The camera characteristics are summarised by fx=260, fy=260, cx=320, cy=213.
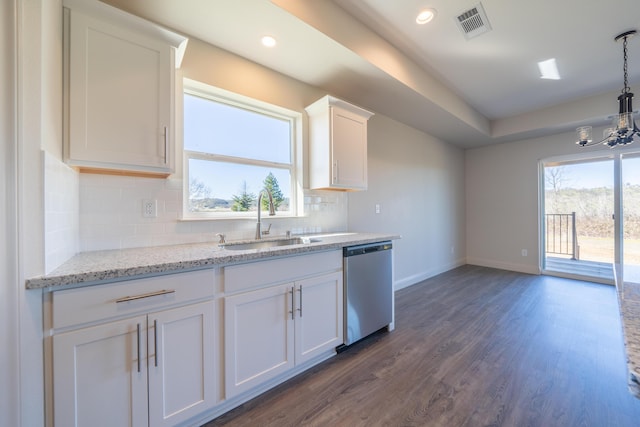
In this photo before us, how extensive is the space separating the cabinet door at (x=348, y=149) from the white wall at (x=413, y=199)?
→ 0.50 metres

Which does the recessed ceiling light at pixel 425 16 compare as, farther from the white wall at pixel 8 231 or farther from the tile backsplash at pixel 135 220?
the white wall at pixel 8 231

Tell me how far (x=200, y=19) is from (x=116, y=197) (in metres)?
1.32

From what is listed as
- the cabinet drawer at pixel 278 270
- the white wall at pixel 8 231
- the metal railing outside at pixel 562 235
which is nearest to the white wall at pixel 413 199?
the cabinet drawer at pixel 278 270

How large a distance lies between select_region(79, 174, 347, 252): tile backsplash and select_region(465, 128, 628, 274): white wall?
4843mm

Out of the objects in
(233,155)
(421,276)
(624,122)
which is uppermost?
(624,122)

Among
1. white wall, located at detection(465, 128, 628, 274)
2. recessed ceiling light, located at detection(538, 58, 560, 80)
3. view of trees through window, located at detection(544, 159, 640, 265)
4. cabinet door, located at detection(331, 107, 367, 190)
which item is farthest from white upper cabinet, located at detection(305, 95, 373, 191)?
view of trees through window, located at detection(544, 159, 640, 265)

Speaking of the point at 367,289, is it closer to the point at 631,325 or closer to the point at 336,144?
the point at 336,144

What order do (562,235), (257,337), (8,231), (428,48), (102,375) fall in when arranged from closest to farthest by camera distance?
(8,231), (102,375), (257,337), (428,48), (562,235)

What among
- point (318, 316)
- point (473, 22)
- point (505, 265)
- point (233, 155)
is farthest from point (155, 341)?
point (505, 265)

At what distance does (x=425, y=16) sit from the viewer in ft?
6.85

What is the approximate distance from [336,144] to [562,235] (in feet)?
16.0

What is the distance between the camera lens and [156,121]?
1542 millimetres

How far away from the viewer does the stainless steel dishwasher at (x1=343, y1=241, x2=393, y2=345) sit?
2090 millimetres

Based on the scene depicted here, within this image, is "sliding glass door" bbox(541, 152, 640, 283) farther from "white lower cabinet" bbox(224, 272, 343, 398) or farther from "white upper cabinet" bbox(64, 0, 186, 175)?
"white upper cabinet" bbox(64, 0, 186, 175)
